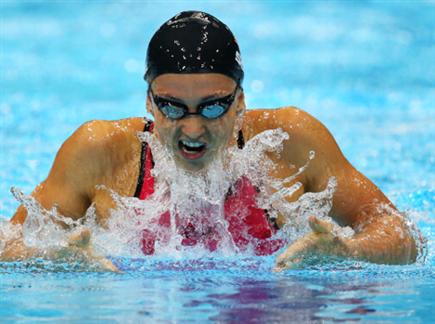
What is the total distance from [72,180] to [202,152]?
1.70 feet

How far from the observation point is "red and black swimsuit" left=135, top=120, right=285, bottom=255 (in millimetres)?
3174

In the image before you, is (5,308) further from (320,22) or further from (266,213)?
(320,22)

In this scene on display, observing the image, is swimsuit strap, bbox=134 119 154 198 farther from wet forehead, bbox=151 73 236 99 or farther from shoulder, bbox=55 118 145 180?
wet forehead, bbox=151 73 236 99

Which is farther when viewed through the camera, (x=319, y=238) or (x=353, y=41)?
(x=353, y=41)

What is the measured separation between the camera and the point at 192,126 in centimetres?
286

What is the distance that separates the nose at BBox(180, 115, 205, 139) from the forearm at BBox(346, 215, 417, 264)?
0.59 metres

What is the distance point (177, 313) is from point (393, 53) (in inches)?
254

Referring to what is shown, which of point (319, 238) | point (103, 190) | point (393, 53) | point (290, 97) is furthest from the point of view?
point (393, 53)

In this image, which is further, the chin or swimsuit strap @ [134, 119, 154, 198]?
swimsuit strap @ [134, 119, 154, 198]

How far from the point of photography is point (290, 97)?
25.2 ft

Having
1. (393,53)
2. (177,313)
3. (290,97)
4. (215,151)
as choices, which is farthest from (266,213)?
(393,53)

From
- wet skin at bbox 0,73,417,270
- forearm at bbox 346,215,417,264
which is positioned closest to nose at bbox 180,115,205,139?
wet skin at bbox 0,73,417,270

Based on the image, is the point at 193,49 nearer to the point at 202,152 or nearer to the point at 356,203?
the point at 202,152

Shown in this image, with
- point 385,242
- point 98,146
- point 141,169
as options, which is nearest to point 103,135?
point 98,146
